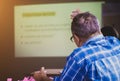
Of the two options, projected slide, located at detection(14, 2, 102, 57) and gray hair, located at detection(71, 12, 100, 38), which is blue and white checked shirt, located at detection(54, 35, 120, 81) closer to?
gray hair, located at detection(71, 12, 100, 38)

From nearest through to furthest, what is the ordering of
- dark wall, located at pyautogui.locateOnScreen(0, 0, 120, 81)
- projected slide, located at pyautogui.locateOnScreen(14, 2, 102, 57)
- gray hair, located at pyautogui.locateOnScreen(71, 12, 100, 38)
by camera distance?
gray hair, located at pyautogui.locateOnScreen(71, 12, 100, 38)
projected slide, located at pyautogui.locateOnScreen(14, 2, 102, 57)
dark wall, located at pyautogui.locateOnScreen(0, 0, 120, 81)

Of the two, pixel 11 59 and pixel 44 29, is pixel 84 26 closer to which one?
pixel 44 29

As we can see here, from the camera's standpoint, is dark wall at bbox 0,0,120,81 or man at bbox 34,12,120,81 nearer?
man at bbox 34,12,120,81

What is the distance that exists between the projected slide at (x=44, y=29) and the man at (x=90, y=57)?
278 cm

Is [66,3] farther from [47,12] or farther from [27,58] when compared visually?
[27,58]

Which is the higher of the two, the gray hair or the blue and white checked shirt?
the gray hair

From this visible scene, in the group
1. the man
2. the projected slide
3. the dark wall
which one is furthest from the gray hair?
the dark wall

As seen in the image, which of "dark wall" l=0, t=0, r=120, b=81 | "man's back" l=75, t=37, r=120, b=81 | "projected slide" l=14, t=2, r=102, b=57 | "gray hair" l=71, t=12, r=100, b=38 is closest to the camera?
"man's back" l=75, t=37, r=120, b=81

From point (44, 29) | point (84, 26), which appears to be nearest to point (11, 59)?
point (44, 29)

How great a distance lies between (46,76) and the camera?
204 cm

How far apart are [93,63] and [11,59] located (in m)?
3.43

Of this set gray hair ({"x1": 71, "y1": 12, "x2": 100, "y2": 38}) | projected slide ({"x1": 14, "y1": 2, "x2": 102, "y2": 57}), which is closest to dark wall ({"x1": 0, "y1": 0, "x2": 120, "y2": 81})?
projected slide ({"x1": 14, "y1": 2, "x2": 102, "y2": 57})

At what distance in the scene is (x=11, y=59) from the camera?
5.16m

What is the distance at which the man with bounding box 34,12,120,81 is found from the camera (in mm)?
1833
